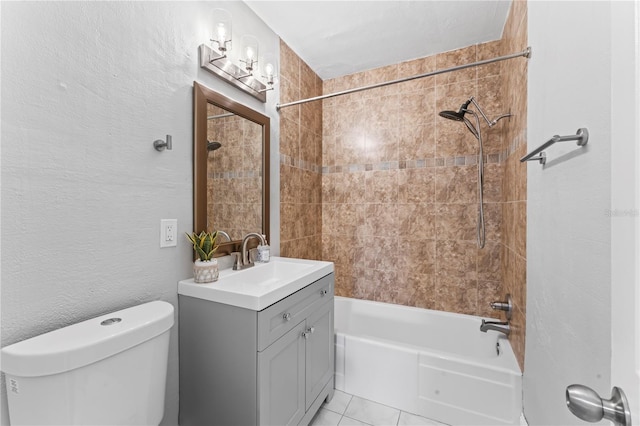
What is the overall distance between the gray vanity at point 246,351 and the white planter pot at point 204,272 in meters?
0.04

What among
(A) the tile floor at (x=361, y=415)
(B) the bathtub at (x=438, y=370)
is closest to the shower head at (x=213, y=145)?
(B) the bathtub at (x=438, y=370)

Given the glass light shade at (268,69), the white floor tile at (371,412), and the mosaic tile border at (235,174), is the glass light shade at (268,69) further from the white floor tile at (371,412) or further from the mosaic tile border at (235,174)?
the white floor tile at (371,412)

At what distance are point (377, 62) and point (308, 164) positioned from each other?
1.08m

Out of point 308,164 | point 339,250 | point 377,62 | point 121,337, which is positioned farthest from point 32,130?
point 377,62

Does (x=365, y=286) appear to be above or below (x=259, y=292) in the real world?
below

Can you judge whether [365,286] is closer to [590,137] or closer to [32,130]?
[590,137]

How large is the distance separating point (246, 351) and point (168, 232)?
2.07ft

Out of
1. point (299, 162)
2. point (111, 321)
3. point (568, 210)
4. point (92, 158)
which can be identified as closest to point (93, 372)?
point (111, 321)

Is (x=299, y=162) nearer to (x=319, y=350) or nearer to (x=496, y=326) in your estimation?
(x=319, y=350)

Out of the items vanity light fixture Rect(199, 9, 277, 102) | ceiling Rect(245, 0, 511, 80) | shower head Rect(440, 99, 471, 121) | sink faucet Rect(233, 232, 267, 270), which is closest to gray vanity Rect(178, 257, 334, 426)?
sink faucet Rect(233, 232, 267, 270)

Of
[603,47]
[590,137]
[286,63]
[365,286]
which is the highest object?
[286,63]

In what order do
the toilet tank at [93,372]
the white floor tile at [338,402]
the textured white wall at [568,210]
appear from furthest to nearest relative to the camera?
the white floor tile at [338,402] < the toilet tank at [93,372] < the textured white wall at [568,210]

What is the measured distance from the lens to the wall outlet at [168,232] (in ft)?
3.98

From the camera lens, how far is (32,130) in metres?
0.83
